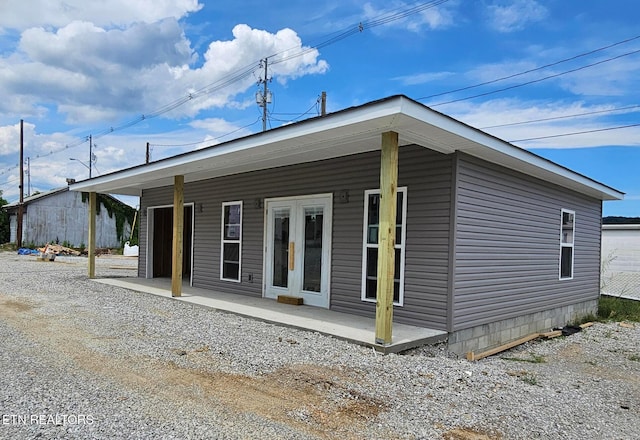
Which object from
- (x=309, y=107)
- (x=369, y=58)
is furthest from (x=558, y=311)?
(x=309, y=107)

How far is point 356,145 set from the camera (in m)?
6.05

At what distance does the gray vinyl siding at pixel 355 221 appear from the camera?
5730 millimetres

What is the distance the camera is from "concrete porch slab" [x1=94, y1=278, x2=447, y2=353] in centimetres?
501

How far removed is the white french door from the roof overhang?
78 cm

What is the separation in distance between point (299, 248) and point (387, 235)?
3.14m

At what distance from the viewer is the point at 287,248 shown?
784 centimetres

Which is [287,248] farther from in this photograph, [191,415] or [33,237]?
[33,237]

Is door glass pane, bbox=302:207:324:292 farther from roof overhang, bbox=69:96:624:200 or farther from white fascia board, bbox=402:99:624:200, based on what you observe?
white fascia board, bbox=402:99:624:200

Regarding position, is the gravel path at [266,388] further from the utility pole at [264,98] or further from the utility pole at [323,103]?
the utility pole at [264,98]

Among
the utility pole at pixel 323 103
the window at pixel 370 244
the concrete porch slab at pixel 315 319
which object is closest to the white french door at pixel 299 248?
the concrete porch slab at pixel 315 319

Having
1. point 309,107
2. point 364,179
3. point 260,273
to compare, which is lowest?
point 260,273

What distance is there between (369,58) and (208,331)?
11673 mm

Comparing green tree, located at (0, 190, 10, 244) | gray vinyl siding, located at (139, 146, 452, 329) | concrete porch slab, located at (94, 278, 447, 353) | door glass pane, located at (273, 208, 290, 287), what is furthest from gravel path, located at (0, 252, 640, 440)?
green tree, located at (0, 190, 10, 244)

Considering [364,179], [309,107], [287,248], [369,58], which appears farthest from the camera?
[309,107]
